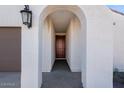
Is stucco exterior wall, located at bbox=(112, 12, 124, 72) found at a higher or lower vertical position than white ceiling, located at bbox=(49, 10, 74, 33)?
lower

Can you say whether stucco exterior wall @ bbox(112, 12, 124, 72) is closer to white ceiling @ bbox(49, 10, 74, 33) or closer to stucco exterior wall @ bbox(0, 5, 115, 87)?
white ceiling @ bbox(49, 10, 74, 33)

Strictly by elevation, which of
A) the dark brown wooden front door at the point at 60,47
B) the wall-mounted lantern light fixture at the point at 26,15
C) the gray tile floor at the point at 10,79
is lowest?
the gray tile floor at the point at 10,79

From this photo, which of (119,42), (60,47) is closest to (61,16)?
(119,42)

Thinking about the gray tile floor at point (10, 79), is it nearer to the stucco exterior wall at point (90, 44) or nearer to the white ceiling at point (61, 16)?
the stucco exterior wall at point (90, 44)

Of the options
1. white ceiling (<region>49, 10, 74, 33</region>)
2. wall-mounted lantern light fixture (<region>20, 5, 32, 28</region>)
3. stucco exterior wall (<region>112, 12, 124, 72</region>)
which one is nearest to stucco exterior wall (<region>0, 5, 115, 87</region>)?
wall-mounted lantern light fixture (<region>20, 5, 32, 28</region>)

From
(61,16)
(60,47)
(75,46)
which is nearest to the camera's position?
(61,16)

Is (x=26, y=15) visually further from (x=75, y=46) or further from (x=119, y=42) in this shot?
(x=119, y=42)

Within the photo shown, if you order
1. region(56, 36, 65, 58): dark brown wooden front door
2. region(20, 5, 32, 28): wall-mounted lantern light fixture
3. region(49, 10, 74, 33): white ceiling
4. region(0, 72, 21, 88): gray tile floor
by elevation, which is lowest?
region(0, 72, 21, 88): gray tile floor

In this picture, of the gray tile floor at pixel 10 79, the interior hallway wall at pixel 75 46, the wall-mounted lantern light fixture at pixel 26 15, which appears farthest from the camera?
the interior hallway wall at pixel 75 46

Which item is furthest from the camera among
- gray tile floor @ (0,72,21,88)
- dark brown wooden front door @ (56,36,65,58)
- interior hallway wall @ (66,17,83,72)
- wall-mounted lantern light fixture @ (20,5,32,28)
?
dark brown wooden front door @ (56,36,65,58)

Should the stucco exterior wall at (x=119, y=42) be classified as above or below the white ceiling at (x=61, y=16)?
below

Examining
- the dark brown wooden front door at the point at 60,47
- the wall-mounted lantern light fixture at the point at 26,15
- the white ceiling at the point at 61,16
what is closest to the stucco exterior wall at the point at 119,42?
the white ceiling at the point at 61,16

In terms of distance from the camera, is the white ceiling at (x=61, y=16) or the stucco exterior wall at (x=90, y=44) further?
the white ceiling at (x=61, y=16)
